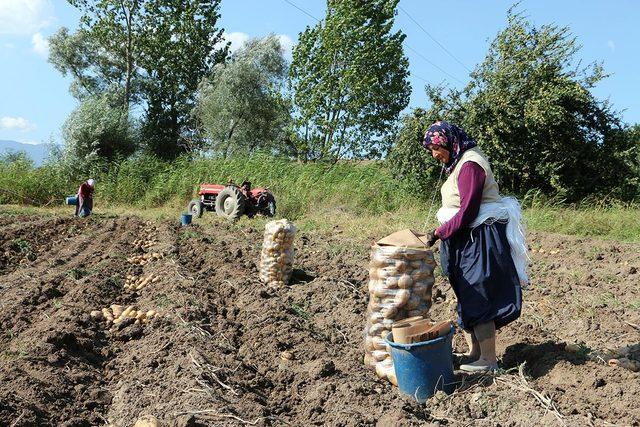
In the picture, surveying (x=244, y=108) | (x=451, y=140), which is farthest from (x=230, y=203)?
(x=244, y=108)

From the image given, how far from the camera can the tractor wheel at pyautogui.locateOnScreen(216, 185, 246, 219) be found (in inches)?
522

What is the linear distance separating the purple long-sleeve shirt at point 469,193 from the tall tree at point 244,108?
24.3 meters

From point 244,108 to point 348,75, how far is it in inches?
260

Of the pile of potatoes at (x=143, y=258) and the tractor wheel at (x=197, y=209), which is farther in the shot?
the tractor wheel at (x=197, y=209)

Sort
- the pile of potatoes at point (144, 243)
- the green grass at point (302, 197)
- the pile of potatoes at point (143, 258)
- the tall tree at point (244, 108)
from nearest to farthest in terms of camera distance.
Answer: the pile of potatoes at point (143, 258) → the pile of potatoes at point (144, 243) → the green grass at point (302, 197) → the tall tree at point (244, 108)

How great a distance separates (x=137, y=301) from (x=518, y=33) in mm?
12012

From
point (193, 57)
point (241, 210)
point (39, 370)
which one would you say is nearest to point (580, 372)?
point (39, 370)

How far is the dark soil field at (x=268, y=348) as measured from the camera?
361cm

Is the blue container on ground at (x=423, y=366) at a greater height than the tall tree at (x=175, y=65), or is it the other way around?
the tall tree at (x=175, y=65)

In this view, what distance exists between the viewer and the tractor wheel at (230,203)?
13266 millimetres

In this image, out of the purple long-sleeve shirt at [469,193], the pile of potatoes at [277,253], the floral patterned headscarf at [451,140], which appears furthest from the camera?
the pile of potatoes at [277,253]

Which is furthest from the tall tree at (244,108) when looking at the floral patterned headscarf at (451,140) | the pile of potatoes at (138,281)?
the floral patterned headscarf at (451,140)

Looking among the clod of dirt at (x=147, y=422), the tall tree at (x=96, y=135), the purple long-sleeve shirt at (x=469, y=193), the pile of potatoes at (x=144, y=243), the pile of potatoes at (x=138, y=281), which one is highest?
the tall tree at (x=96, y=135)

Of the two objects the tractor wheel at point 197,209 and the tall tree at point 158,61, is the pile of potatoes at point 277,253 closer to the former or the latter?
the tractor wheel at point 197,209
